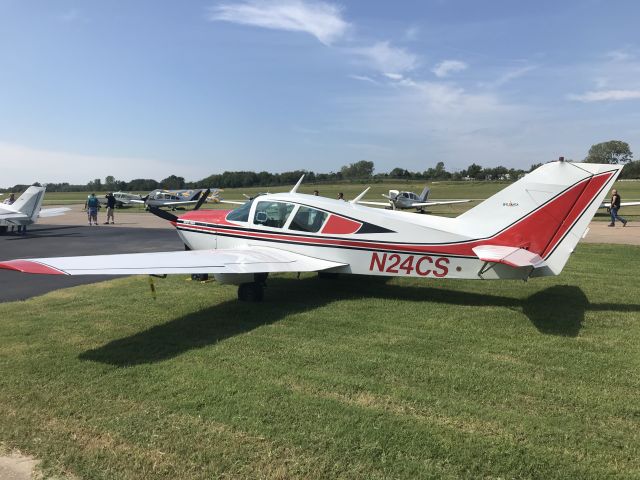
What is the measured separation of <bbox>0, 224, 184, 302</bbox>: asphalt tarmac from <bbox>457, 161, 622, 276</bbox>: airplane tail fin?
856cm

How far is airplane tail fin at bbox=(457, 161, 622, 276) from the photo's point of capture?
6.35 m

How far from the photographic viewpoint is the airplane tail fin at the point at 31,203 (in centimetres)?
2002

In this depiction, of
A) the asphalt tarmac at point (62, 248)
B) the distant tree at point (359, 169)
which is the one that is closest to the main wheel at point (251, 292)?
the asphalt tarmac at point (62, 248)

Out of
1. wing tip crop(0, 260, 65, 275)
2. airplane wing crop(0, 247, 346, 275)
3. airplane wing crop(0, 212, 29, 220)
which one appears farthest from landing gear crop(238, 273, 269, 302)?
airplane wing crop(0, 212, 29, 220)

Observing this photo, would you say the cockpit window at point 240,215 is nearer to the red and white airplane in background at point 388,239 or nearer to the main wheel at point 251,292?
the red and white airplane in background at point 388,239

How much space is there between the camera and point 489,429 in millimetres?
3641

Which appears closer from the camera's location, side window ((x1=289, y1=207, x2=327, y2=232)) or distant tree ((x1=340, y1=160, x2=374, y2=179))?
side window ((x1=289, y1=207, x2=327, y2=232))

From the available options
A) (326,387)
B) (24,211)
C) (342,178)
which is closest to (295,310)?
(326,387)

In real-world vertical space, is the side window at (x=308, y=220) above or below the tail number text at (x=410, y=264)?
above

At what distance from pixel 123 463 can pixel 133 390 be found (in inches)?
47.6

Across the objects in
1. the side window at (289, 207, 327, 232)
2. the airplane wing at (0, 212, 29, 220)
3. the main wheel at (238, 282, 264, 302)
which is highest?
the side window at (289, 207, 327, 232)

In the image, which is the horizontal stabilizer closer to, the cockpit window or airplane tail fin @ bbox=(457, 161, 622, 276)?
airplane tail fin @ bbox=(457, 161, 622, 276)

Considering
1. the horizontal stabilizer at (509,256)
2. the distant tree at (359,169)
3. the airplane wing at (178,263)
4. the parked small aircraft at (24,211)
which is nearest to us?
the airplane wing at (178,263)

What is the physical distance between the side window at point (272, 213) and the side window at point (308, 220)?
0.20 meters
